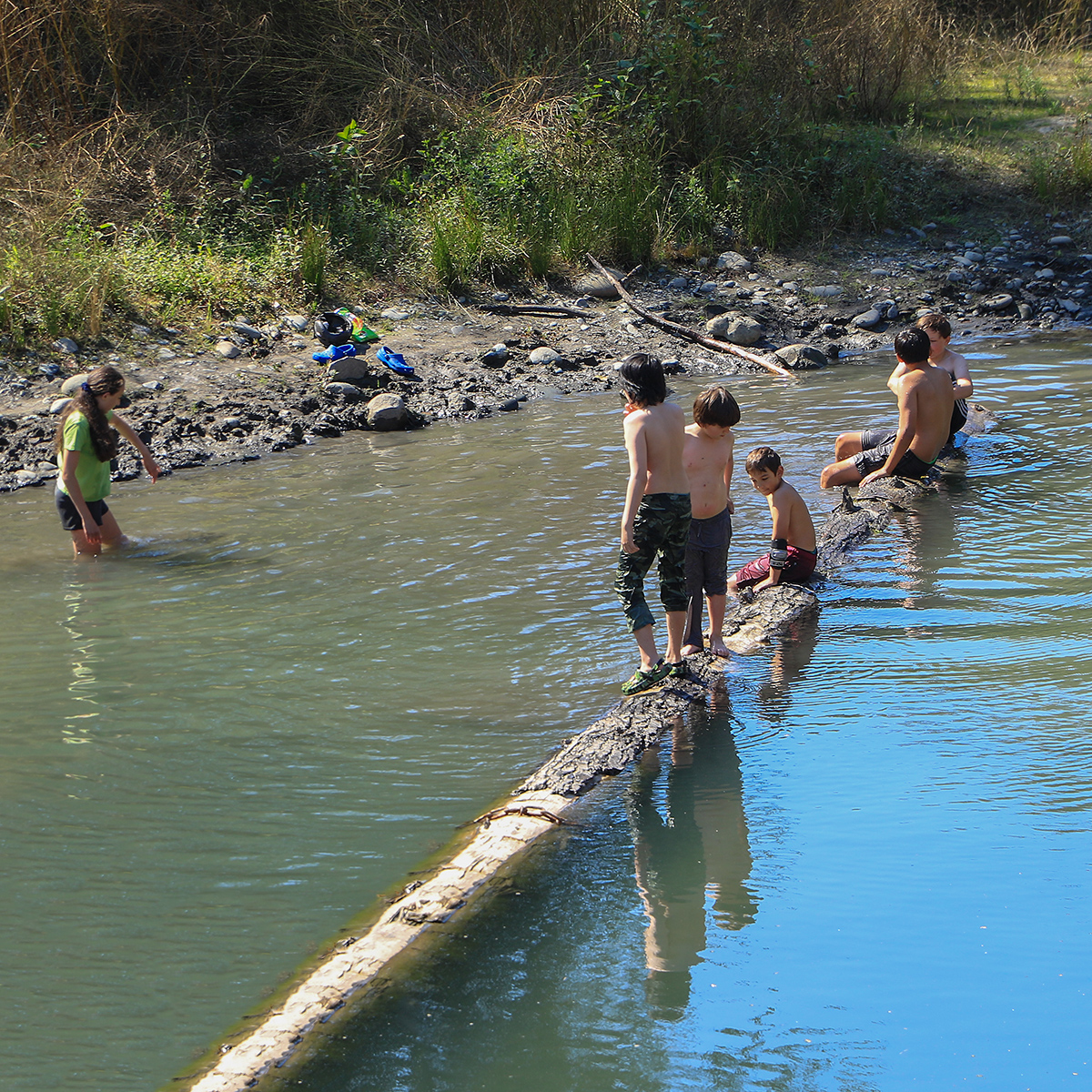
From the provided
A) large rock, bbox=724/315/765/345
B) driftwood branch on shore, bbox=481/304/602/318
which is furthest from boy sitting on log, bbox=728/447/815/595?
driftwood branch on shore, bbox=481/304/602/318

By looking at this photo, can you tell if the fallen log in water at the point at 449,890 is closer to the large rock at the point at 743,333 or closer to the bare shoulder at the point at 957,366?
the bare shoulder at the point at 957,366

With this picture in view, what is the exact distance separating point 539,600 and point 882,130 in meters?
13.6

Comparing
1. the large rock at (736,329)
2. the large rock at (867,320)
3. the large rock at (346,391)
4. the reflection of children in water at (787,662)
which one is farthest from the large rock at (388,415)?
the large rock at (867,320)

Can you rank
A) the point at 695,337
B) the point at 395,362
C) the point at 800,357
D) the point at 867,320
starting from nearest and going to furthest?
the point at 395,362
the point at 800,357
the point at 695,337
the point at 867,320

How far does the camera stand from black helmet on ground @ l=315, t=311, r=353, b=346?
1198 centimetres

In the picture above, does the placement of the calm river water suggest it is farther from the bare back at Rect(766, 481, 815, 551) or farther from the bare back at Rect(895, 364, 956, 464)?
the bare back at Rect(895, 364, 956, 464)

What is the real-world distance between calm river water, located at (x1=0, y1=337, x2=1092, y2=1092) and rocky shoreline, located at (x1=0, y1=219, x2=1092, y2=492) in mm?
2549

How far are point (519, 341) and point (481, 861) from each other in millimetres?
9512

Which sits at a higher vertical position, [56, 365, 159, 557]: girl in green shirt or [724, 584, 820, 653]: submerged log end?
[56, 365, 159, 557]: girl in green shirt

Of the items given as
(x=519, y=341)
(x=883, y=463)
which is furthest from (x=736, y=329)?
(x=883, y=463)

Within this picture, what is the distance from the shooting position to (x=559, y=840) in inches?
166

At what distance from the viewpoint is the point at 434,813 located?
176 inches

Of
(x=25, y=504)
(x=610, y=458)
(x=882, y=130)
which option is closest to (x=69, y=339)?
(x=25, y=504)

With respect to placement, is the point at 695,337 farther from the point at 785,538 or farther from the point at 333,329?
the point at 785,538
